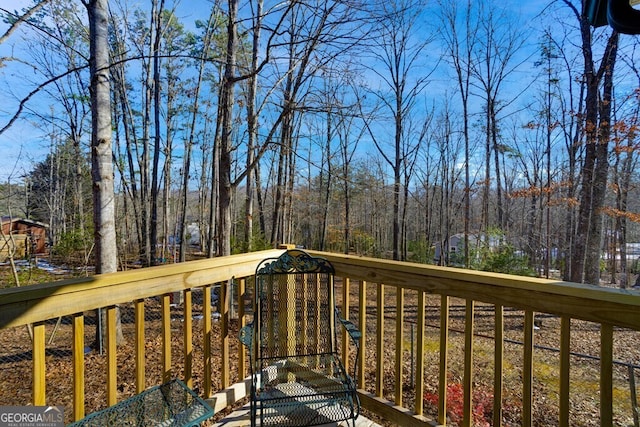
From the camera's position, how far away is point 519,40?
33.0 feet

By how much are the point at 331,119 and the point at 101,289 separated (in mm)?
10852

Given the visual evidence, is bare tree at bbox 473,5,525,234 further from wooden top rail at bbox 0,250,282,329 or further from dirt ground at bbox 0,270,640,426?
wooden top rail at bbox 0,250,282,329

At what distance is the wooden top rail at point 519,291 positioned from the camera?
1069 millimetres

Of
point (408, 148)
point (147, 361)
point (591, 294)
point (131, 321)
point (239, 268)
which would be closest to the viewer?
point (591, 294)

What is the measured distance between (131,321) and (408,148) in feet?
35.9

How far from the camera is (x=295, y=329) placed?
2023 millimetres

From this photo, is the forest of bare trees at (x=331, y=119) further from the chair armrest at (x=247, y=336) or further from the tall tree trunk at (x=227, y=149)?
the chair armrest at (x=247, y=336)

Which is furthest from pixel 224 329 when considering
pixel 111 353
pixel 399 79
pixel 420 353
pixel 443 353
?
pixel 399 79

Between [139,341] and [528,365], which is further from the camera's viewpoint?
[139,341]

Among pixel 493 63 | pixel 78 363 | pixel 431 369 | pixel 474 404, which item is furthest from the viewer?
pixel 493 63

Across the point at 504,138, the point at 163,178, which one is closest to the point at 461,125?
the point at 504,138

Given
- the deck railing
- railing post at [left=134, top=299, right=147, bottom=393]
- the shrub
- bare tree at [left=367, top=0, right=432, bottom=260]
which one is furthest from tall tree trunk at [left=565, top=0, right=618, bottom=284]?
railing post at [left=134, top=299, right=147, bottom=393]

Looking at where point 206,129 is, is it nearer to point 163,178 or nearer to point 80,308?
point 163,178

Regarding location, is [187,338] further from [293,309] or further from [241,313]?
[293,309]
